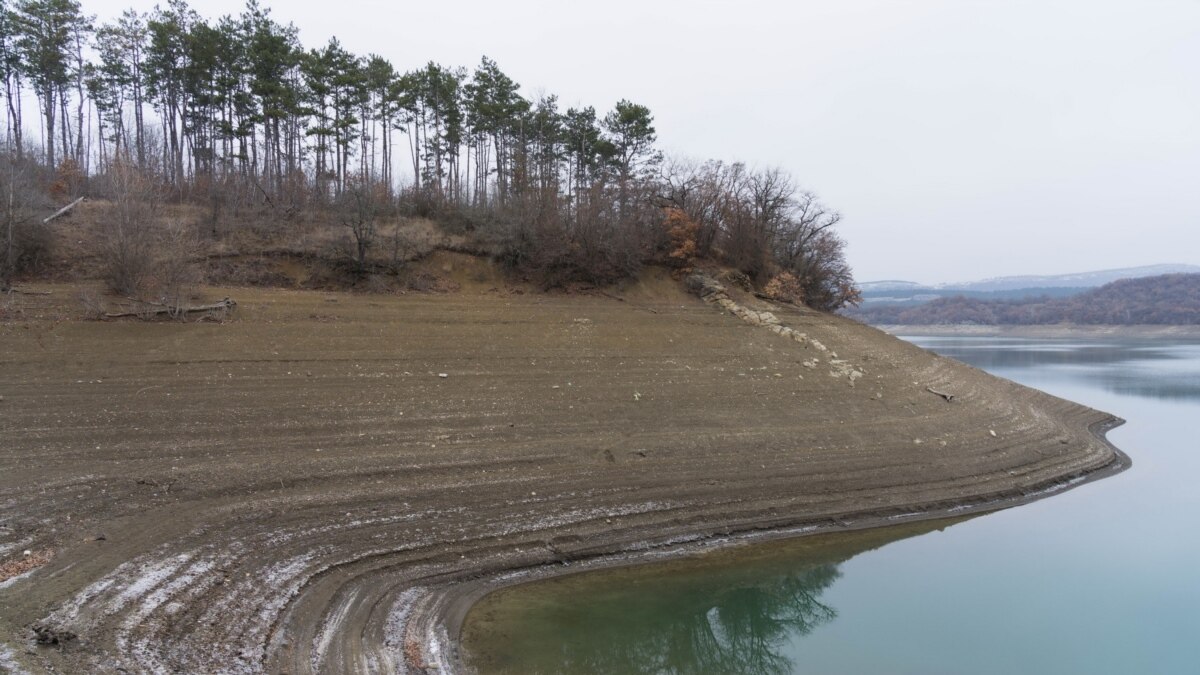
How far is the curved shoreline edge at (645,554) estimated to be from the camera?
33.6 ft

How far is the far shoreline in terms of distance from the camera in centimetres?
11656

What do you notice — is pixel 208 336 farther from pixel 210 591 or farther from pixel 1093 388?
pixel 1093 388

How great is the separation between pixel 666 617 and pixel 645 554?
2.30m

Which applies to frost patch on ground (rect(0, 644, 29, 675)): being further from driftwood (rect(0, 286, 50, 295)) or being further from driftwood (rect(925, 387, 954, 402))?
driftwood (rect(925, 387, 954, 402))

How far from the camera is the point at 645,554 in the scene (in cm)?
1405

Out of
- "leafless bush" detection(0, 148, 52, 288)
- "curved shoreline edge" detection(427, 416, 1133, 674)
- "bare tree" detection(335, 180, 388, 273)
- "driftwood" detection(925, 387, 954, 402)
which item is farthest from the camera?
"bare tree" detection(335, 180, 388, 273)

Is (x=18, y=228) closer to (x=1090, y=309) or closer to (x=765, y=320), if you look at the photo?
(x=765, y=320)

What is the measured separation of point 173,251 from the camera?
71.1 ft

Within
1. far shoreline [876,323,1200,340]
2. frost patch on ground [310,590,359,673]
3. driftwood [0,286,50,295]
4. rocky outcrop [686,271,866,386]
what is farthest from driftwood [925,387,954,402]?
far shoreline [876,323,1200,340]

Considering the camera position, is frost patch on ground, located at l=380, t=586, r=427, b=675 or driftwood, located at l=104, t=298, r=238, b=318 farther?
driftwood, located at l=104, t=298, r=238, b=318

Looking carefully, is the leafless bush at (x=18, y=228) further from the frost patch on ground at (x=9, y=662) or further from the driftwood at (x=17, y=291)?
the frost patch on ground at (x=9, y=662)

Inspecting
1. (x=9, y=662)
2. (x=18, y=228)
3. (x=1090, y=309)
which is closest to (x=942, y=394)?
(x=9, y=662)

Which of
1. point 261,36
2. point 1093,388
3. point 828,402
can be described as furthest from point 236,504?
point 1093,388

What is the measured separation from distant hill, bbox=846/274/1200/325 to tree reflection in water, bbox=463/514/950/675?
115 metres
